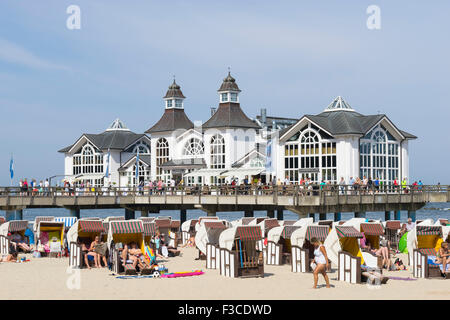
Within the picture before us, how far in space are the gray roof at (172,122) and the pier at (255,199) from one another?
12.0m

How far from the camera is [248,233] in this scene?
18688 millimetres

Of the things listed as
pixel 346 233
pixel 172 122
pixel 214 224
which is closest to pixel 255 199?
pixel 214 224

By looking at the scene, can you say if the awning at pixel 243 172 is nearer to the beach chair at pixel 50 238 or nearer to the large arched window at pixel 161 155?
the large arched window at pixel 161 155

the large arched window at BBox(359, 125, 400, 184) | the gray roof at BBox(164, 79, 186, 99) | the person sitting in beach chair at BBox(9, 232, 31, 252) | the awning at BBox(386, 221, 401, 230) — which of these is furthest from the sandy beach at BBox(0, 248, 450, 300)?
the gray roof at BBox(164, 79, 186, 99)

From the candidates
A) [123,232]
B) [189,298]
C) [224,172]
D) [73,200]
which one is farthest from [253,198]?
[189,298]

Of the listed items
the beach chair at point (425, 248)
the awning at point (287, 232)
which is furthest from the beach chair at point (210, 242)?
the beach chair at point (425, 248)

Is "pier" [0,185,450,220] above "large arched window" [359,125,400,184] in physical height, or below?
below

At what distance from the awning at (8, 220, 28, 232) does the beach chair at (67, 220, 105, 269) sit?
4.87 metres

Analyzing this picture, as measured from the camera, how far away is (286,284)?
1684 centimetres

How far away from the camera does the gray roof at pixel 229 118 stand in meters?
52.0

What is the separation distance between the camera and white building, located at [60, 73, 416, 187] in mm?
45312

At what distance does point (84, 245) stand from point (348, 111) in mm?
30778

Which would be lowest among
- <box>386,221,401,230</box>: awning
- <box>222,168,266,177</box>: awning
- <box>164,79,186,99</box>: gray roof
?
<box>386,221,401,230</box>: awning

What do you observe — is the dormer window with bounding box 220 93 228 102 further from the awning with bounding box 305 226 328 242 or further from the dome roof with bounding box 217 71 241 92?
the awning with bounding box 305 226 328 242
